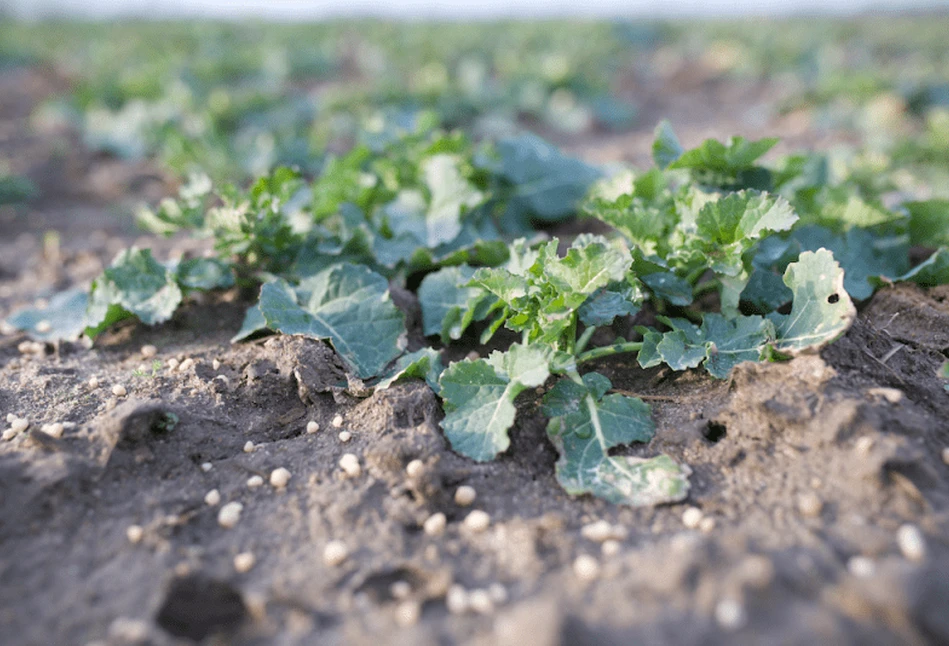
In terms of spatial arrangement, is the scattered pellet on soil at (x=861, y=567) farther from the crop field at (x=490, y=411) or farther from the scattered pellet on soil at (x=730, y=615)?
the scattered pellet on soil at (x=730, y=615)

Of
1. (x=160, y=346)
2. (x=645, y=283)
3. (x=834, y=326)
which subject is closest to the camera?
(x=834, y=326)

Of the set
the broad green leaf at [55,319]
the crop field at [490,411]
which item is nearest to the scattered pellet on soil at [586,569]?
the crop field at [490,411]

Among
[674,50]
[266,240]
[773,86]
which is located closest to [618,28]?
[674,50]

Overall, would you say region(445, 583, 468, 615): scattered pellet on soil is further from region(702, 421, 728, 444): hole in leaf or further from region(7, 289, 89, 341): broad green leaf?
region(7, 289, 89, 341): broad green leaf

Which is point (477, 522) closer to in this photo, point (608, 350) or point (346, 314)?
point (608, 350)

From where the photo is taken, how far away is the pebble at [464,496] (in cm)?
216

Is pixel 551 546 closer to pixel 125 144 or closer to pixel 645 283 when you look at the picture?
pixel 645 283

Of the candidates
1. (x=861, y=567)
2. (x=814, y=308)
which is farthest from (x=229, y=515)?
(x=814, y=308)

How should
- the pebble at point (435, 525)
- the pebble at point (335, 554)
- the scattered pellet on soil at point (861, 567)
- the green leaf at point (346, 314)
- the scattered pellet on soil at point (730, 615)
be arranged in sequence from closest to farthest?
1. the scattered pellet on soil at point (730, 615)
2. the scattered pellet on soil at point (861, 567)
3. the pebble at point (335, 554)
4. the pebble at point (435, 525)
5. the green leaf at point (346, 314)

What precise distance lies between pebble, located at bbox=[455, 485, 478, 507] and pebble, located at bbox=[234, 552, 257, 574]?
613 millimetres

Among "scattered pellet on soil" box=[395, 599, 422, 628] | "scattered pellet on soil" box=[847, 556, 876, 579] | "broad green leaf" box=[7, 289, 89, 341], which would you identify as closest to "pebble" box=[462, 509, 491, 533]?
"scattered pellet on soil" box=[395, 599, 422, 628]

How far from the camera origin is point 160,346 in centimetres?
310

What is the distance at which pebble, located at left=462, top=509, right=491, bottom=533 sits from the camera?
2.04 m

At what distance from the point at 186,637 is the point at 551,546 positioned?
984 millimetres
